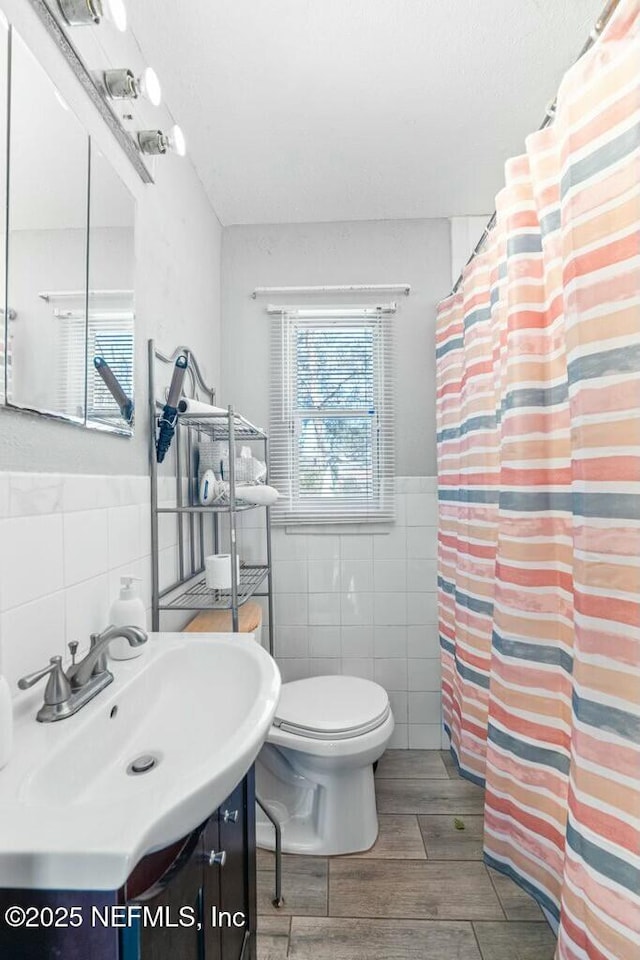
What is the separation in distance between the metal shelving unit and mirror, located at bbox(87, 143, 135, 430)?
18 centimetres

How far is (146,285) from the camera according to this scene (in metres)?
1.34

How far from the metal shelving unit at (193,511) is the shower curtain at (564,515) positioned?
722 millimetres

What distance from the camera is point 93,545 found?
3.33ft

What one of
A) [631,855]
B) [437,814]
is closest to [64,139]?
[631,855]

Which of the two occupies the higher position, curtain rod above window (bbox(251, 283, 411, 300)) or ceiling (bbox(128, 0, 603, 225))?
ceiling (bbox(128, 0, 603, 225))

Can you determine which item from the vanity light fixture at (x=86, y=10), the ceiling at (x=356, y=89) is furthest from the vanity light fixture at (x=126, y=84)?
the ceiling at (x=356, y=89)

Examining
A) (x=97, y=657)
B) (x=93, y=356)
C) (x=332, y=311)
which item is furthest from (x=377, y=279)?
(x=97, y=657)

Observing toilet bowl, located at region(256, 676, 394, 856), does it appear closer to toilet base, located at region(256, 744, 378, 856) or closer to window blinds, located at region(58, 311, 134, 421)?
toilet base, located at region(256, 744, 378, 856)

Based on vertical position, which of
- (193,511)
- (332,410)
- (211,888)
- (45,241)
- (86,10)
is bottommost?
(211,888)

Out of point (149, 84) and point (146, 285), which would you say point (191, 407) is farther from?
point (149, 84)

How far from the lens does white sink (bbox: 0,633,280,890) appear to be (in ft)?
1.50

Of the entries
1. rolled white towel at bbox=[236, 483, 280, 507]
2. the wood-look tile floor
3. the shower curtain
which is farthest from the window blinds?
the wood-look tile floor

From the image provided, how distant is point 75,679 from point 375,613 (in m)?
1.51

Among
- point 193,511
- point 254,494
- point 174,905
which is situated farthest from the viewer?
point 254,494
